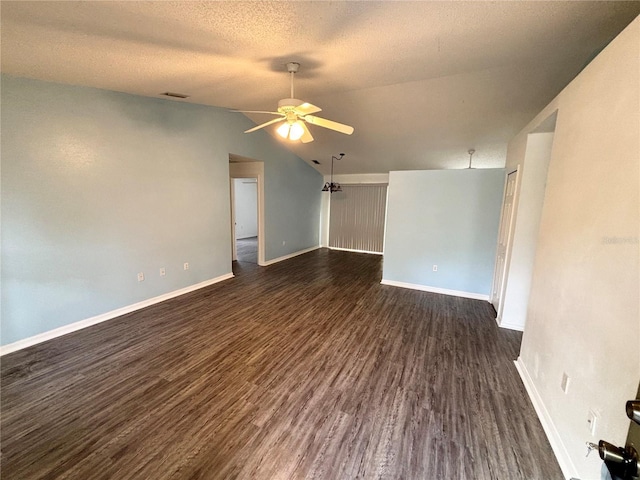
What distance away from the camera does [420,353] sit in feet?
9.20

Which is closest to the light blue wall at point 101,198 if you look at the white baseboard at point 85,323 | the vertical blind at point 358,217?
the white baseboard at point 85,323

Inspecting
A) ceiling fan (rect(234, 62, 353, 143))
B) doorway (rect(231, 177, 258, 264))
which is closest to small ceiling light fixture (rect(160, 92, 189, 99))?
ceiling fan (rect(234, 62, 353, 143))

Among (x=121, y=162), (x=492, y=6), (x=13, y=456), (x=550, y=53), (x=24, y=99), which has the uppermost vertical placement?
(x=550, y=53)

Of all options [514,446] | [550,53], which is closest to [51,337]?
[514,446]

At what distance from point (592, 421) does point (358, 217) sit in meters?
6.96

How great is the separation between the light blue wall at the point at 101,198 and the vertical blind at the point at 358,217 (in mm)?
4100

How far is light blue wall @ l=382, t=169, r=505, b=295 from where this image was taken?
170 inches

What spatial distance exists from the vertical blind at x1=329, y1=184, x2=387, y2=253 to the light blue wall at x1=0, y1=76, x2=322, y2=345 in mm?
4100

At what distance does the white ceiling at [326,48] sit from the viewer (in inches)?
66.3

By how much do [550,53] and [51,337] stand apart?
5.84m

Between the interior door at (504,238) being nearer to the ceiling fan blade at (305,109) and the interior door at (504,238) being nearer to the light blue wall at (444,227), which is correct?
the light blue wall at (444,227)

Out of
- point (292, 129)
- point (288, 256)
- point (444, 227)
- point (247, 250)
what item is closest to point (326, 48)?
point (292, 129)

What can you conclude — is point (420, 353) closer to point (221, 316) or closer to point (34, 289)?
point (221, 316)

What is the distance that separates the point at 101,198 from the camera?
3.14 metres
